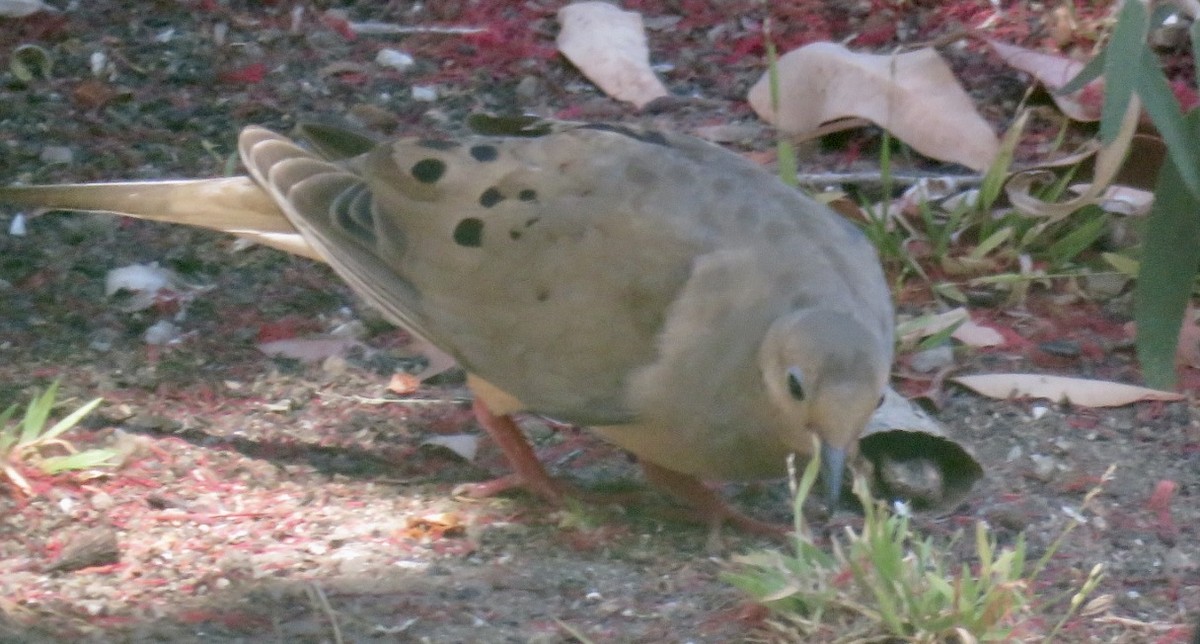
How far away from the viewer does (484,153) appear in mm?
3953

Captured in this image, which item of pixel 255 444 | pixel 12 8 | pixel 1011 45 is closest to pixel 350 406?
pixel 255 444

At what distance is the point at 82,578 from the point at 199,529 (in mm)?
343

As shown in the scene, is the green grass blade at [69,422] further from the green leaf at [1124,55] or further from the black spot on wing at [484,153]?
the green leaf at [1124,55]

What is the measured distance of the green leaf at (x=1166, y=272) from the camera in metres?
4.20

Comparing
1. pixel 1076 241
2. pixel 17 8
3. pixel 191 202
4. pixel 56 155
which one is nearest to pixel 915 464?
pixel 1076 241

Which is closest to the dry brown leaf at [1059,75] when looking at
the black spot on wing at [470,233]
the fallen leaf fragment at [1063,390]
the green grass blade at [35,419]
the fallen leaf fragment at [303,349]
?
the fallen leaf fragment at [1063,390]

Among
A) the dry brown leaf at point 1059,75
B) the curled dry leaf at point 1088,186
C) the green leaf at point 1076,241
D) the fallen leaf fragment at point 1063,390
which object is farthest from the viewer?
the dry brown leaf at point 1059,75

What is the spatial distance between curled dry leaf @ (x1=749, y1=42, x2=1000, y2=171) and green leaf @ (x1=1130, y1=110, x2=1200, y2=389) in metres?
0.97

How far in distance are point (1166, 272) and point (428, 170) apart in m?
1.89

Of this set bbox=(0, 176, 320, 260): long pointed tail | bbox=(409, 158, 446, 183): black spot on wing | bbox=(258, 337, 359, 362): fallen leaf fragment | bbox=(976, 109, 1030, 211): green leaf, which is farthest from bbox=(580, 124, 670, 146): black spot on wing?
bbox=(976, 109, 1030, 211): green leaf

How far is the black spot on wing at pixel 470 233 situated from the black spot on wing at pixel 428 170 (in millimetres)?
151

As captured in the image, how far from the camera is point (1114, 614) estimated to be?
3262 millimetres

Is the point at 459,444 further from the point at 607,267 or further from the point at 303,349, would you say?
the point at 607,267

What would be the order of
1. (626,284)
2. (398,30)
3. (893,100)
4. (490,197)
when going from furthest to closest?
(398,30), (893,100), (490,197), (626,284)
